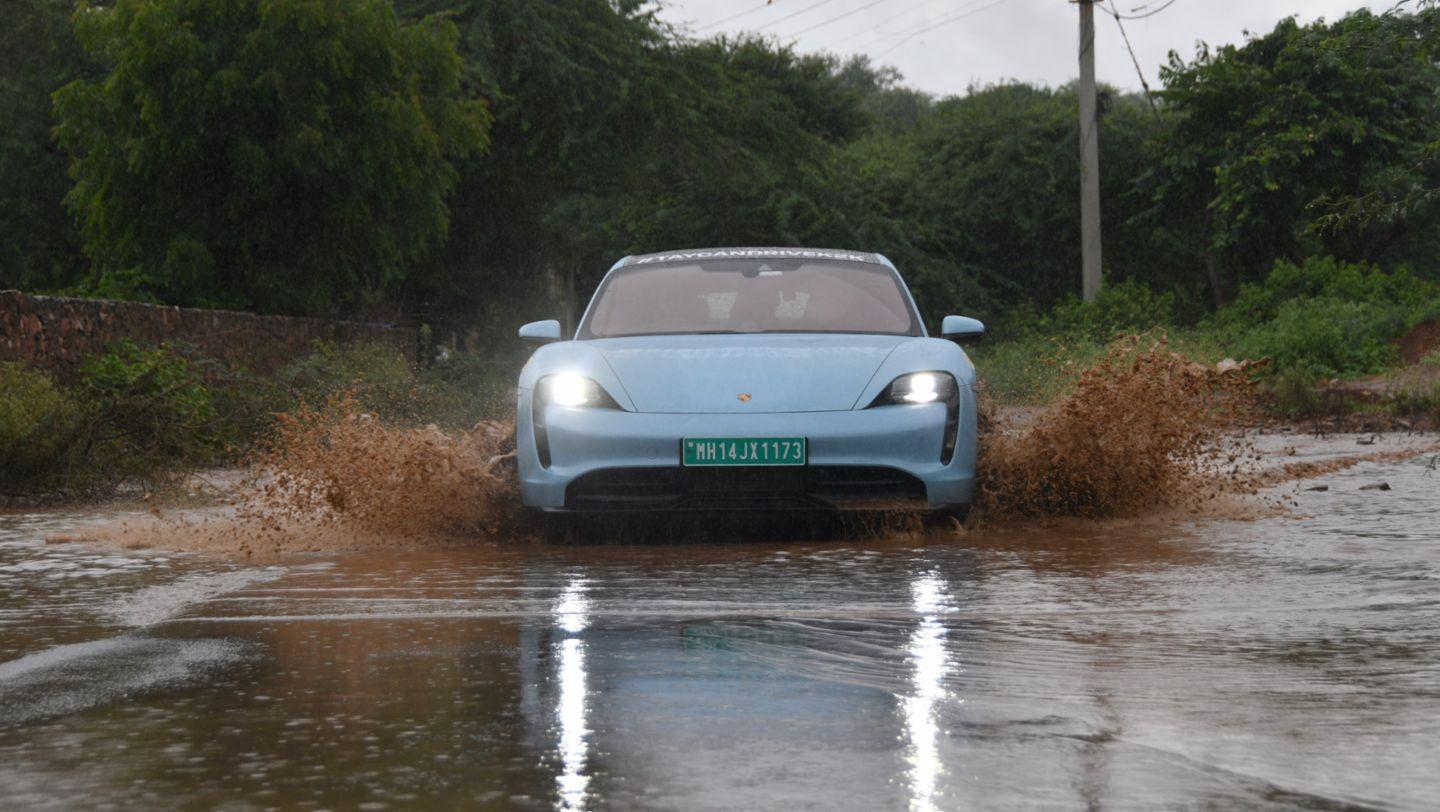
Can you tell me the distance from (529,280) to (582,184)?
4330 millimetres

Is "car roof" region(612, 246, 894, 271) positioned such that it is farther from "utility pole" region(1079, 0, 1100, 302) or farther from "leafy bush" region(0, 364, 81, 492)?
"utility pole" region(1079, 0, 1100, 302)

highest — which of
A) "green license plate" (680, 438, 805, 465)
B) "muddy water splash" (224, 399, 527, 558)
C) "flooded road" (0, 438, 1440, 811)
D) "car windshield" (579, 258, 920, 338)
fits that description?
"car windshield" (579, 258, 920, 338)

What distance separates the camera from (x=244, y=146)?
21297 mm

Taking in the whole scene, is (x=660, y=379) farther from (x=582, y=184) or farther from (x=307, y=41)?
(x=582, y=184)

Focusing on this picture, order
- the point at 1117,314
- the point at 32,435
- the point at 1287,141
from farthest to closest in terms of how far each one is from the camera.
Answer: the point at 1287,141 < the point at 1117,314 < the point at 32,435

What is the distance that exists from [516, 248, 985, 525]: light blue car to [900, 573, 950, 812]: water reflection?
1.46 m

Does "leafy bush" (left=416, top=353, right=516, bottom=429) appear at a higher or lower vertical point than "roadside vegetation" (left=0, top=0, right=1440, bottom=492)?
lower

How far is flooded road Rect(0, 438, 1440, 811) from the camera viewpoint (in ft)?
11.7

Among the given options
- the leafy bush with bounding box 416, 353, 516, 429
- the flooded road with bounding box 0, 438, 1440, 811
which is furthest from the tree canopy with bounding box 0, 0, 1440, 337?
the flooded road with bounding box 0, 438, 1440, 811

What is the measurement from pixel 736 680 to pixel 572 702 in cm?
49

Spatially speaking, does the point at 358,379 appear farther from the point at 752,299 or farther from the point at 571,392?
the point at 571,392

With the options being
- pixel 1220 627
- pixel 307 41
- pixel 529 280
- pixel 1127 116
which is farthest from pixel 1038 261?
pixel 1220 627

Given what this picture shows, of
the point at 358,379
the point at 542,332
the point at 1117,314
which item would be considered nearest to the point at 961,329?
the point at 542,332

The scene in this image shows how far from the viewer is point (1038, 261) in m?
43.3
